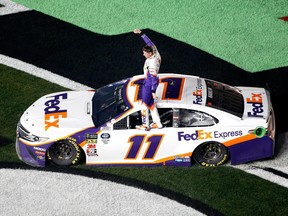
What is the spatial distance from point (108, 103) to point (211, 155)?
6.92 ft

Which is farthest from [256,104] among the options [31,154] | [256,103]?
[31,154]

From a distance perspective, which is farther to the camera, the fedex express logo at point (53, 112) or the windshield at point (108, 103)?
the fedex express logo at point (53, 112)

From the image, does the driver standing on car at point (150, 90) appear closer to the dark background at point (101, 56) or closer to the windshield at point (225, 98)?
the windshield at point (225, 98)

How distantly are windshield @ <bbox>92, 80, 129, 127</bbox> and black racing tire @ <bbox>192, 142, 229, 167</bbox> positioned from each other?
61.4 inches

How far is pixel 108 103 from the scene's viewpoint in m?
12.8

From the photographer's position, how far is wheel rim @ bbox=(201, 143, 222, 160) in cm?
1254

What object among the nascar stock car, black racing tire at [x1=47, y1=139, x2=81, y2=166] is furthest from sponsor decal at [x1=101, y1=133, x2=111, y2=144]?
black racing tire at [x1=47, y1=139, x2=81, y2=166]

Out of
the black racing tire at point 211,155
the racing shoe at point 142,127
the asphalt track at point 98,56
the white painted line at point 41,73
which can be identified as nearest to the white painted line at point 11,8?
the asphalt track at point 98,56

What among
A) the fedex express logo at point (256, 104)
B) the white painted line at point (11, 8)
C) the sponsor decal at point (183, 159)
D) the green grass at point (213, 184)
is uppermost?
the white painted line at point (11, 8)

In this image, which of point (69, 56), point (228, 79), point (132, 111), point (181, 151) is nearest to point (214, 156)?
point (181, 151)

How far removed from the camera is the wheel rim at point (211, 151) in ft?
41.1

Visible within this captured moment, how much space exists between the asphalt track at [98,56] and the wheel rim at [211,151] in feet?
7.18

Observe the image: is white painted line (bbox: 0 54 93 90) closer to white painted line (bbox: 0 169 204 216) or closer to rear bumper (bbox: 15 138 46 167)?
rear bumper (bbox: 15 138 46 167)

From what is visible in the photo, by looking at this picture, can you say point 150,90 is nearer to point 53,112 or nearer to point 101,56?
point 53,112
